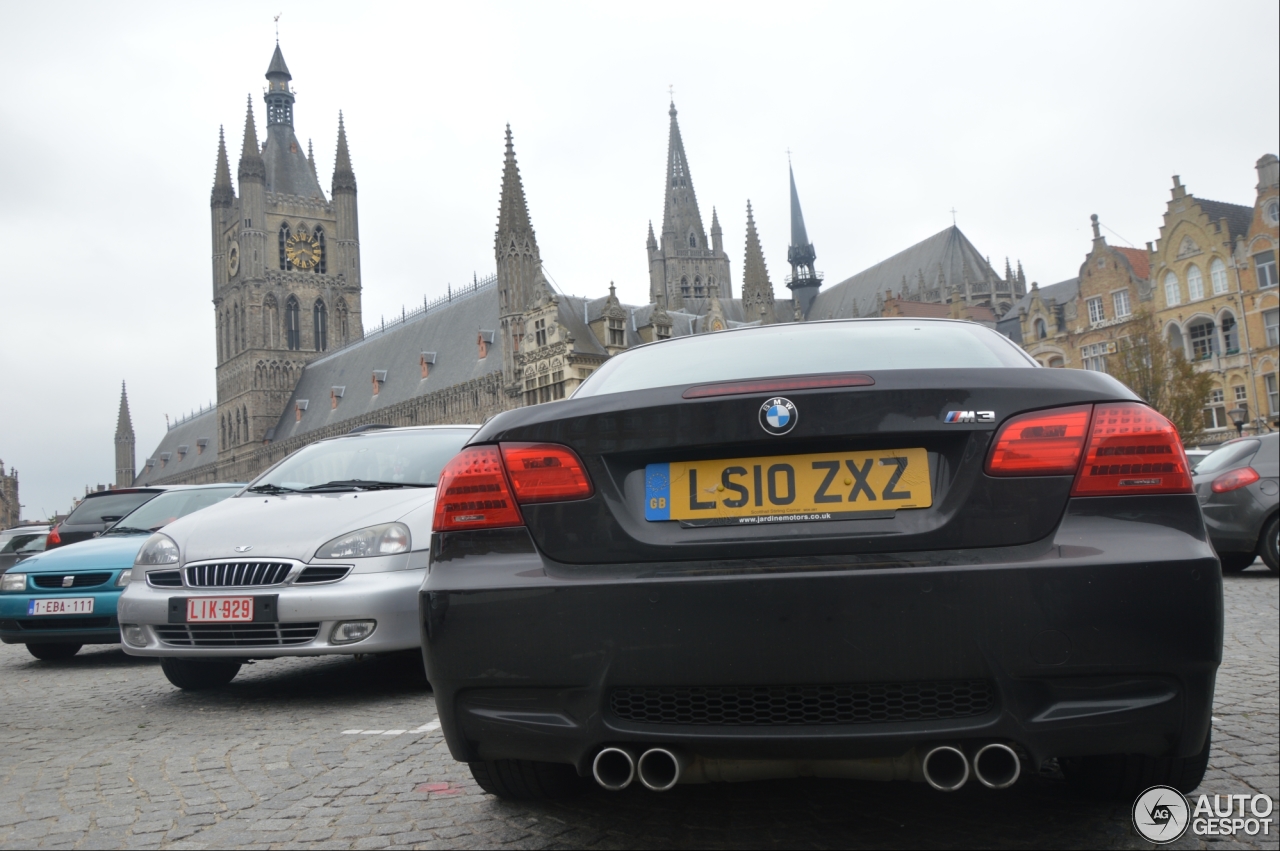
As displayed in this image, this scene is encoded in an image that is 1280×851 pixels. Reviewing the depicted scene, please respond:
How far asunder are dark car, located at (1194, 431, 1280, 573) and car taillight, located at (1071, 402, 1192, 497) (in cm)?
863

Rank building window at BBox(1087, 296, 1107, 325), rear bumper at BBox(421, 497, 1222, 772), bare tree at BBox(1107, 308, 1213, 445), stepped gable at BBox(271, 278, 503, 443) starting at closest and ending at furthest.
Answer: rear bumper at BBox(421, 497, 1222, 772), bare tree at BBox(1107, 308, 1213, 445), building window at BBox(1087, 296, 1107, 325), stepped gable at BBox(271, 278, 503, 443)

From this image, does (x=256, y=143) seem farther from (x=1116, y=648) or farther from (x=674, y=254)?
(x=1116, y=648)

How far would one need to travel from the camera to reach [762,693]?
2430 millimetres

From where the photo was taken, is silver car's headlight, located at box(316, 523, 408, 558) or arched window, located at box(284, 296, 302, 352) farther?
arched window, located at box(284, 296, 302, 352)

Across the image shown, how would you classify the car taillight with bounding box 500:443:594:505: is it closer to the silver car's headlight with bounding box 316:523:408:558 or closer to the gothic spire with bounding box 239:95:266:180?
the silver car's headlight with bounding box 316:523:408:558

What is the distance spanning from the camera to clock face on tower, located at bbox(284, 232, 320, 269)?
307 ft

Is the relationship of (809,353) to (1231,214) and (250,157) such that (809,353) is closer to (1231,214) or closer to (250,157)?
(1231,214)

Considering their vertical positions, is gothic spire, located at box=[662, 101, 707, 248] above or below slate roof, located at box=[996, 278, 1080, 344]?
above

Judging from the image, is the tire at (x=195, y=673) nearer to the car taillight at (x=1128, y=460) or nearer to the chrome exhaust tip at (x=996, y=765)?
the chrome exhaust tip at (x=996, y=765)

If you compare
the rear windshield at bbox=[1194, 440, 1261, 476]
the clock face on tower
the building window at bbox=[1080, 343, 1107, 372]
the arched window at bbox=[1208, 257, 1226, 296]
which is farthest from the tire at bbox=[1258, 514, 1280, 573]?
the clock face on tower

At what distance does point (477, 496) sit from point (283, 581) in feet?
9.84

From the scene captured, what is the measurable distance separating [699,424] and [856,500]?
16.0 inches

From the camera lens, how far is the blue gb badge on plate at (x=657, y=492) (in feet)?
8.41

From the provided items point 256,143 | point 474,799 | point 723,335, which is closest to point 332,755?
point 474,799
